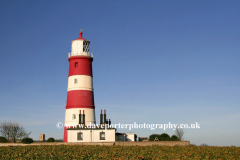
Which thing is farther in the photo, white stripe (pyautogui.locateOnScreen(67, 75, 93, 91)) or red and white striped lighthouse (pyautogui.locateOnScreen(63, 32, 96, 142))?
white stripe (pyautogui.locateOnScreen(67, 75, 93, 91))

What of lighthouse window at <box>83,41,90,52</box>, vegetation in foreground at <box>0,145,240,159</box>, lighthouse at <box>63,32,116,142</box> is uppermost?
lighthouse window at <box>83,41,90,52</box>

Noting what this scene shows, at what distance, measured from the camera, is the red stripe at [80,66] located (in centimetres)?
4091

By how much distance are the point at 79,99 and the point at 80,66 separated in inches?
176

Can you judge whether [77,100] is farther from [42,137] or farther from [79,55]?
[42,137]

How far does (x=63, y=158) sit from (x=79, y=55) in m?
23.0

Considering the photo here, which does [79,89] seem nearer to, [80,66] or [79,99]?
[79,99]

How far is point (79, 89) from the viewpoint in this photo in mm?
40156

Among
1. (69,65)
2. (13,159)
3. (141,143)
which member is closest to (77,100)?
(69,65)

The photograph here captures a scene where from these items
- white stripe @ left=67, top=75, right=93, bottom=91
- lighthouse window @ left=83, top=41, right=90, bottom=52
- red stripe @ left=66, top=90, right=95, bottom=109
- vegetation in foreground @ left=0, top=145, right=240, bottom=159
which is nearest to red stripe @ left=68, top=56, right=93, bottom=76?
white stripe @ left=67, top=75, right=93, bottom=91

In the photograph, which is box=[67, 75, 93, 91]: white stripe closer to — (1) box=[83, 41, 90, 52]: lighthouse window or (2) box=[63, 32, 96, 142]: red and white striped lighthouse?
(2) box=[63, 32, 96, 142]: red and white striped lighthouse

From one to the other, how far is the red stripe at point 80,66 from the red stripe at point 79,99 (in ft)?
8.39

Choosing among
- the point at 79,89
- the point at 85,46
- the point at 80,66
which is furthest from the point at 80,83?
the point at 85,46

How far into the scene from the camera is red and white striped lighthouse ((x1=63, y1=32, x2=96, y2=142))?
39750 millimetres

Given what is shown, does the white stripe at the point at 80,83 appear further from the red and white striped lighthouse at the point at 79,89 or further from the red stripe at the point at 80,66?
the red stripe at the point at 80,66
